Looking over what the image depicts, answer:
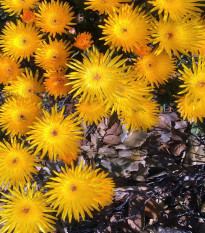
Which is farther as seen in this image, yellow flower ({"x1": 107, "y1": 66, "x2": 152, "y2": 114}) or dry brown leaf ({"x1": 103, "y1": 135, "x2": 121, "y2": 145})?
dry brown leaf ({"x1": 103, "y1": 135, "x2": 121, "y2": 145})

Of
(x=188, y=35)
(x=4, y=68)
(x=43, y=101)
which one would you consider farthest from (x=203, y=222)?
(x=4, y=68)

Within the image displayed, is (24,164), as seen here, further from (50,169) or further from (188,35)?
(188,35)

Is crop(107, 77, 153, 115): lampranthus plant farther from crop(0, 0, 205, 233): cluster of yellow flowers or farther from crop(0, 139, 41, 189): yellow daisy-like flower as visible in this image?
crop(0, 139, 41, 189): yellow daisy-like flower

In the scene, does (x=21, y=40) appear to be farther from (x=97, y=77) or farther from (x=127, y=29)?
(x=127, y=29)

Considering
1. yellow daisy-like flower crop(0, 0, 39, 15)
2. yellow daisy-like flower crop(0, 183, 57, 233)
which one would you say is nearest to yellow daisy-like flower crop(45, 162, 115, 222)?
yellow daisy-like flower crop(0, 183, 57, 233)

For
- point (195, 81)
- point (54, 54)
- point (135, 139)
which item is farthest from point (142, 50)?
point (135, 139)

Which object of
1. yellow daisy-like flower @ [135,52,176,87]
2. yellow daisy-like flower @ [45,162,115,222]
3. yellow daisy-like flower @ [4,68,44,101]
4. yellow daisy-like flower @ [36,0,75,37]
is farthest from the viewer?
yellow daisy-like flower @ [4,68,44,101]
